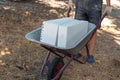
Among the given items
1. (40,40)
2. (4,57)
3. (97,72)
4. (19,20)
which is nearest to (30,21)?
(19,20)

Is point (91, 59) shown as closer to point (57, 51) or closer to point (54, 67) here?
point (54, 67)

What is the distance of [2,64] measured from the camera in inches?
219

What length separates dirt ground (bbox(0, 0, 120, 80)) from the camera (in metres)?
5.55

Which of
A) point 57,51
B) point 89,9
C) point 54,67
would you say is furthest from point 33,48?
point 57,51

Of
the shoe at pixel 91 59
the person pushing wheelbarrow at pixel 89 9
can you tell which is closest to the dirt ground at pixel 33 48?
the shoe at pixel 91 59

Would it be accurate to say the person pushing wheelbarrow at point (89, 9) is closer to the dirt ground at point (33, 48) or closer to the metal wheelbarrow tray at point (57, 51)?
the metal wheelbarrow tray at point (57, 51)

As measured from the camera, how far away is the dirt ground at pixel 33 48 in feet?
18.2

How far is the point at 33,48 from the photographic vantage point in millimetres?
6449

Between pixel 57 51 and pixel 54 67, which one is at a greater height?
pixel 57 51

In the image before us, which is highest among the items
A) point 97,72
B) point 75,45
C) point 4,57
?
point 75,45

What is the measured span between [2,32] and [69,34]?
3021 millimetres

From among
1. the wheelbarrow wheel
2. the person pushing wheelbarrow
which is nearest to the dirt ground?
the wheelbarrow wheel

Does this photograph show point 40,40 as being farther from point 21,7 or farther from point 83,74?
point 21,7

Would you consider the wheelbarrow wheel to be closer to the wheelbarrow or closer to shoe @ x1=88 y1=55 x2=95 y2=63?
the wheelbarrow
